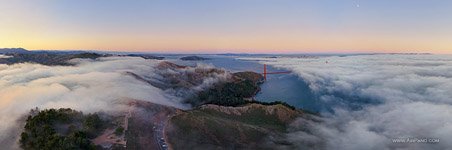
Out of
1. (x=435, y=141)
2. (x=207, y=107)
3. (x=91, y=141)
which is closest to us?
(x=91, y=141)

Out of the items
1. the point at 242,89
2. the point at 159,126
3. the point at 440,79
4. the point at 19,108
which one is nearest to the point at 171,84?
the point at 242,89

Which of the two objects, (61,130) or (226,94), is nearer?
(61,130)

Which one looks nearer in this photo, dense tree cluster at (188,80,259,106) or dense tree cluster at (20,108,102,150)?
dense tree cluster at (20,108,102,150)

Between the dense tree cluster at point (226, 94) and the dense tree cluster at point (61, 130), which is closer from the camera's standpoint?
the dense tree cluster at point (61, 130)

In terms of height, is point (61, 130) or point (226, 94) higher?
point (61, 130)

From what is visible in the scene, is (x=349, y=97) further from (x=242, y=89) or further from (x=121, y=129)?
(x=121, y=129)

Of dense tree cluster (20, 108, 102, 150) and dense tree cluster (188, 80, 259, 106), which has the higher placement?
dense tree cluster (20, 108, 102, 150)

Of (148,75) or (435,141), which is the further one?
(148,75)

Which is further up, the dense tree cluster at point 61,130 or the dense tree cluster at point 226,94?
the dense tree cluster at point 61,130
